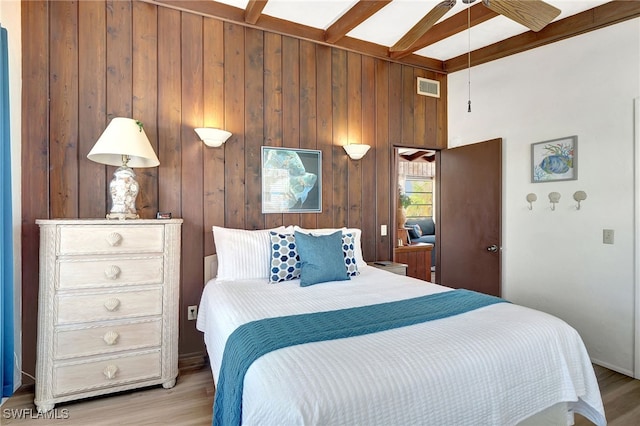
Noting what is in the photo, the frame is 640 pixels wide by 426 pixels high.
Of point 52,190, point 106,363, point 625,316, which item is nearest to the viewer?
point 106,363

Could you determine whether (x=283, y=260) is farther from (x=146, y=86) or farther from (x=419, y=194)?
(x=419, y=194)

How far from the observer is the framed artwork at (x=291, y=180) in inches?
121

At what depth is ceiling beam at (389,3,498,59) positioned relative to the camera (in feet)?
9.09

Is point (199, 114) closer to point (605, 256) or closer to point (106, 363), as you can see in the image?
point (106, 363)

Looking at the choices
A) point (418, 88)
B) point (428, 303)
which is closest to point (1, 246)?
point (428, 303)

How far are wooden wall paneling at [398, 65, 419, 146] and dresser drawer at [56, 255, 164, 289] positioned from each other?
2.77 m

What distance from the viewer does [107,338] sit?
2.18 meters

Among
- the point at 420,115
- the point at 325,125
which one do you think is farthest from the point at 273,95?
the point at 420,115

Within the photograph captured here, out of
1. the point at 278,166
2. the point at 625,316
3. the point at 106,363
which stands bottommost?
the point at 106,363

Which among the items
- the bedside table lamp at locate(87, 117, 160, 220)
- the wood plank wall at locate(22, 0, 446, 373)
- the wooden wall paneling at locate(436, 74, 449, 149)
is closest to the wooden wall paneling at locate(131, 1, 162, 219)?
the wood plank wall at locate(22, 0, 446, 373)

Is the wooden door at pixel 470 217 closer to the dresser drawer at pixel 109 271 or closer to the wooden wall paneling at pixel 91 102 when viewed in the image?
the dresser drawer at pixel 109 271

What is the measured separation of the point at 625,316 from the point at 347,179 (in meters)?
2.47

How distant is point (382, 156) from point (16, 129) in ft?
9.93

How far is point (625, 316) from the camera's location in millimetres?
2562
